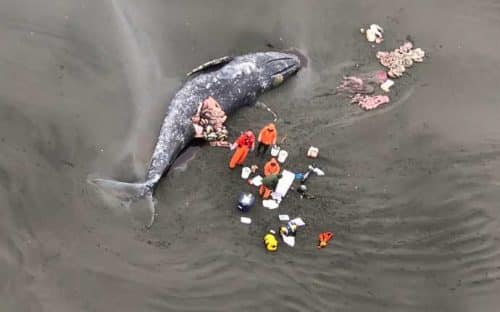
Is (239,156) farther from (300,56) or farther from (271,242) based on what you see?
(300,56)

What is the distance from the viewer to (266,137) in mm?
13523

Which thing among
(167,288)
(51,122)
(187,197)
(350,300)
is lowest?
(350,300)

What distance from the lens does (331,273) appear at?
12867 millimetres

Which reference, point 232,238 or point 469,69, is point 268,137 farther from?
point 469,69

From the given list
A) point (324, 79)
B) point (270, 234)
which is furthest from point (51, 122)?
point (324, 79)

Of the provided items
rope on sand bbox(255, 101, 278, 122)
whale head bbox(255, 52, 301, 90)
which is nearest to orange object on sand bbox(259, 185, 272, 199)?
rope on sand bbox(255, 101, 278, 122)

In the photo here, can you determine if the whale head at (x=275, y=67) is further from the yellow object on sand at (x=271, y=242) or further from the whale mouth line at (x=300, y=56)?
the yellow object on sand at (x=271, y=242)

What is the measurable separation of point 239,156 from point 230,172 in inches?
15.7

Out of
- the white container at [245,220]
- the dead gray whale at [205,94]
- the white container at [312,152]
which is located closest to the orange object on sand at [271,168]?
the white container at [312,152]

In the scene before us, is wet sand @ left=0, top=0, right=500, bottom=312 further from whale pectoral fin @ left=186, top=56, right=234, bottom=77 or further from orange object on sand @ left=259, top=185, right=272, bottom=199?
orange object on sand @ left=259, top=185, right=272, bottom=199

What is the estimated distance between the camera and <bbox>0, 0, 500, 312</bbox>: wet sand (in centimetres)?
1230

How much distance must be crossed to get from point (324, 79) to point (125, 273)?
20.7ft

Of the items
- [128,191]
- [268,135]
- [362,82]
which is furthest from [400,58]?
[128,191]

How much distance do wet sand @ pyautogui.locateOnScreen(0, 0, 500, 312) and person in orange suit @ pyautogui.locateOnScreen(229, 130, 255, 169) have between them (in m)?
0.22
